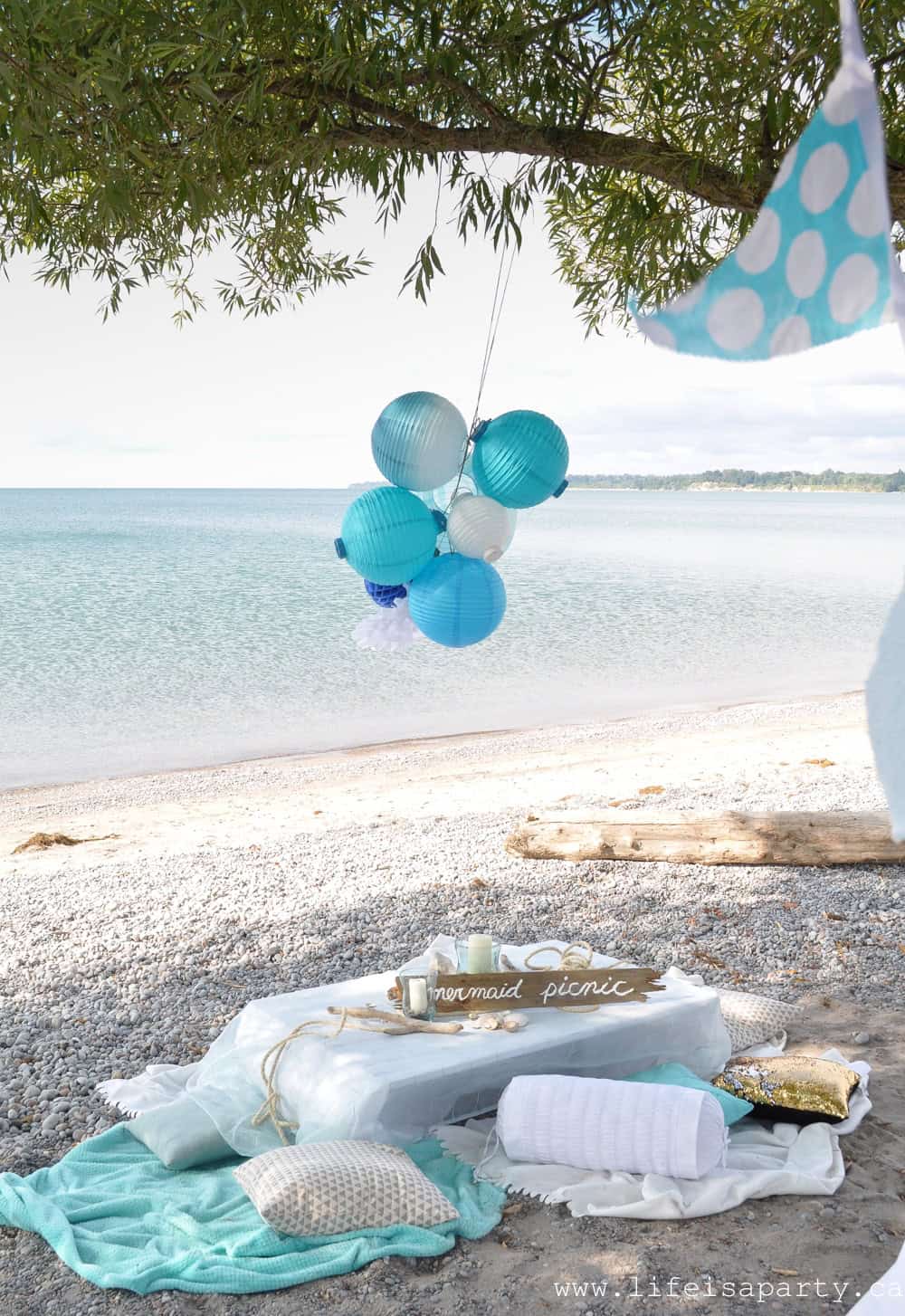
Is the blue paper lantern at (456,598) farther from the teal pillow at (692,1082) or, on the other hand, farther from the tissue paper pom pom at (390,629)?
the teal pillow at (692,1082)

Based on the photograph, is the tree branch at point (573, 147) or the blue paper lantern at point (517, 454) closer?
the tree branch at point (573, 147)

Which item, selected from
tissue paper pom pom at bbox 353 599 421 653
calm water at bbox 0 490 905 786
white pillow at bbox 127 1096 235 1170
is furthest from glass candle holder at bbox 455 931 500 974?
calm water at bbox 0 490 905 786

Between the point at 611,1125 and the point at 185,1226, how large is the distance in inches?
39.4

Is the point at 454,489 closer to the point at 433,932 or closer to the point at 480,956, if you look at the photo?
the point at 480,956

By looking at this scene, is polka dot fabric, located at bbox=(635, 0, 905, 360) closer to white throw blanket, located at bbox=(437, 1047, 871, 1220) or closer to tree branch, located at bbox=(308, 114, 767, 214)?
tree branch, located at bbox=(308, 114, 767, 214)

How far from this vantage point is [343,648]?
1620cm

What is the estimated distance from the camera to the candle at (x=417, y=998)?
2.82 meters

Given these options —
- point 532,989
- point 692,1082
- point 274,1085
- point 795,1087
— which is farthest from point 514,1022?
point 795,1087

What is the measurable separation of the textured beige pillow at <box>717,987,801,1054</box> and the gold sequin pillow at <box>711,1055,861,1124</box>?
26 cm

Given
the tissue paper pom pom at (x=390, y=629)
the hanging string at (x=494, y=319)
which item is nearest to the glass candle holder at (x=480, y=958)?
the tissue paper pom pom at (x=390, y=629)

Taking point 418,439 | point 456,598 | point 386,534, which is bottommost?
point 456,598

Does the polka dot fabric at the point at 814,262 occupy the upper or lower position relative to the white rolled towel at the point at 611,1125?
upper

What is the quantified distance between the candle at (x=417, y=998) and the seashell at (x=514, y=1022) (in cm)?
22

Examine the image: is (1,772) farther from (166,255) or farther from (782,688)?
(782,688)
